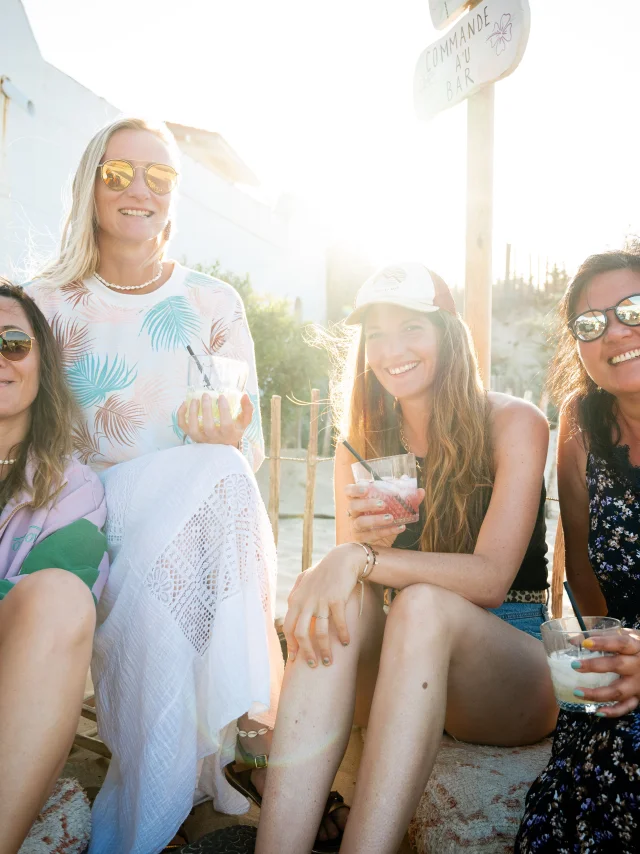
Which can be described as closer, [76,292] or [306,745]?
[306,745]

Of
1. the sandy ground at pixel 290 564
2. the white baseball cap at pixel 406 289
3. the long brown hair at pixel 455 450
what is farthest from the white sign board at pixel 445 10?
the sandy ground at pixel 290 564

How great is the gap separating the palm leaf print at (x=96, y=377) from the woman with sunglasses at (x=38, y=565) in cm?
15

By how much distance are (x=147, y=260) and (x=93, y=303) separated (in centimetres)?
32

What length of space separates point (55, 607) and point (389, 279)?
1.57 meters

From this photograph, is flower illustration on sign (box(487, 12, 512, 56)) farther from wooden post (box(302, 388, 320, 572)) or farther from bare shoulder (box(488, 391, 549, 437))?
wooden post (box(302, 388, 320, 572))

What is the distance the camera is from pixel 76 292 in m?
2.94

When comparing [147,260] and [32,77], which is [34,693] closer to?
[147,260]

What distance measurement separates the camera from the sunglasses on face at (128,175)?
2.95 meters

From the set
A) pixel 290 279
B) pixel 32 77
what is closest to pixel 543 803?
pixel 32 77

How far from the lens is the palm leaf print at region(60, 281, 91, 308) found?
2912 millimetres

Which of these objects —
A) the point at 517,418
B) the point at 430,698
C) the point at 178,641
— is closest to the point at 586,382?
the point at 517,418

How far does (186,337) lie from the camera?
2902 mm

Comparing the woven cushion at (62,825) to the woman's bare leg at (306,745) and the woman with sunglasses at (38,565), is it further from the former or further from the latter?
the woman's bare leg at (306,745)

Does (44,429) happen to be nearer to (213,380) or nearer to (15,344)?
(15,344)
